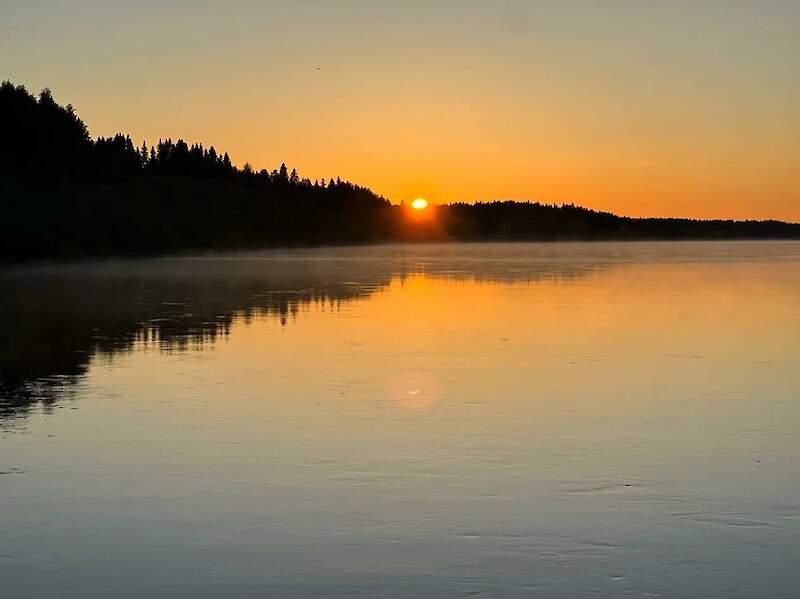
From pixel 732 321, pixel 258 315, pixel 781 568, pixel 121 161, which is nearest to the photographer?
pixel 781 568

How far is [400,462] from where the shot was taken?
1440 cm

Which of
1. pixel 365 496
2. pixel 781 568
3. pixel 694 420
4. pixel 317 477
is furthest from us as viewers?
pixel 694 420

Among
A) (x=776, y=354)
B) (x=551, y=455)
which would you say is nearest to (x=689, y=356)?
(x=776, y=354)

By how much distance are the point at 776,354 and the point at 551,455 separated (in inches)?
507

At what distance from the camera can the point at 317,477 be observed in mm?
13602

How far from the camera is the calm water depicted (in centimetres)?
1007

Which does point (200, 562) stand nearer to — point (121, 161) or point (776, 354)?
point (776, 354)

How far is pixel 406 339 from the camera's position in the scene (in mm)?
30188

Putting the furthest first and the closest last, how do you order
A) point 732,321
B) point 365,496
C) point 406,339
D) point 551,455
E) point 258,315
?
point 258,315
point 732,321
point 406,339
point 551,455
point 365,496

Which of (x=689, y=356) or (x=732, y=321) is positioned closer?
(x=689, y=356)

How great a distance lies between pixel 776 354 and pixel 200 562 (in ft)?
61.1

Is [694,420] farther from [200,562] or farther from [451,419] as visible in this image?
[200,562]

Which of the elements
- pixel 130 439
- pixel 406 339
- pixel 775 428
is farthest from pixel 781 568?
pixel 406 339

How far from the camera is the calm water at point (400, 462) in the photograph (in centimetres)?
1007
